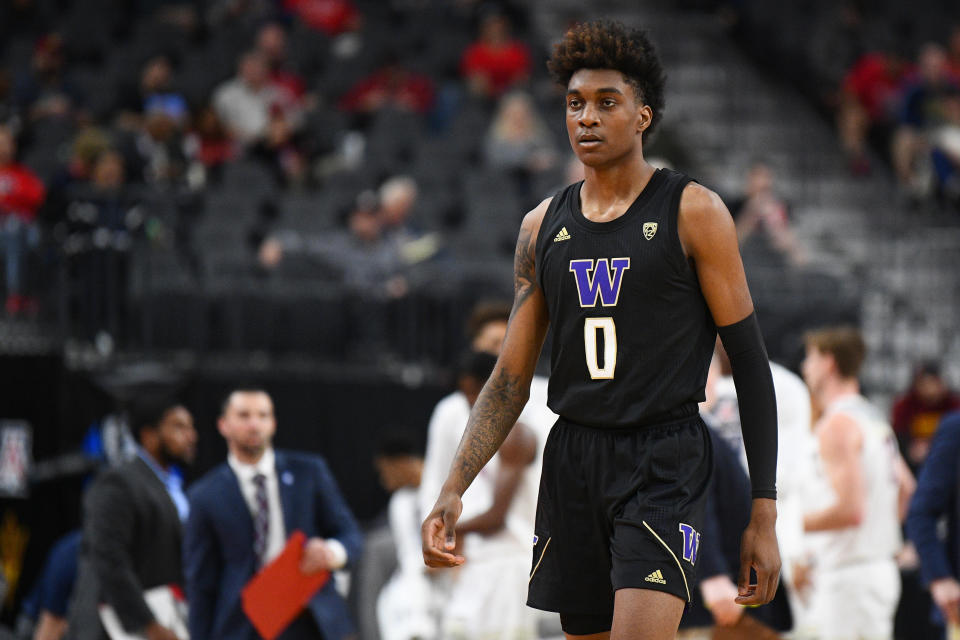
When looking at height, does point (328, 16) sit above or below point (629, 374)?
above

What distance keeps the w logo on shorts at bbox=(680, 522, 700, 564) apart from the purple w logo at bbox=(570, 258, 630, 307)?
2.11ft

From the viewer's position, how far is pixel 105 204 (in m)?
11.6

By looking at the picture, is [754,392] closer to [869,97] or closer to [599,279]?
[599,279]

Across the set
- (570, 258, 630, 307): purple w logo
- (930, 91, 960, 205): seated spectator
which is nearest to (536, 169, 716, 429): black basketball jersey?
(570, 258, 630, 307): purple w logo

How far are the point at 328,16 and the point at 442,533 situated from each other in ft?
43.1

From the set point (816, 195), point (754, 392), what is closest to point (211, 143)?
point (816, 195)

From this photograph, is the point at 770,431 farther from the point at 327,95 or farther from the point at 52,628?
the point at 327,95

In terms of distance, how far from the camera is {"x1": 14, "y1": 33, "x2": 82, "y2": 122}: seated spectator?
50.0ft

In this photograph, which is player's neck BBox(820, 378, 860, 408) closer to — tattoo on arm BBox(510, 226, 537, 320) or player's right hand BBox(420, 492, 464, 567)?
tattoo on arm BBox(510, 226, 537, 320)

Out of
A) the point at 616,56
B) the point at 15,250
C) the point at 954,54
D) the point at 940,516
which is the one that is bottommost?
the point at 940,516

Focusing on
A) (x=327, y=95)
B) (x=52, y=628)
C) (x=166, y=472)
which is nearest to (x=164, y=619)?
(x=166, y=472)

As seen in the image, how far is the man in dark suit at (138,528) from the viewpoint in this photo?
262 inches

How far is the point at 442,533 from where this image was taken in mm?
4137

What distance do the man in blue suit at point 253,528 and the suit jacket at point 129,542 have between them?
32 centimetres
